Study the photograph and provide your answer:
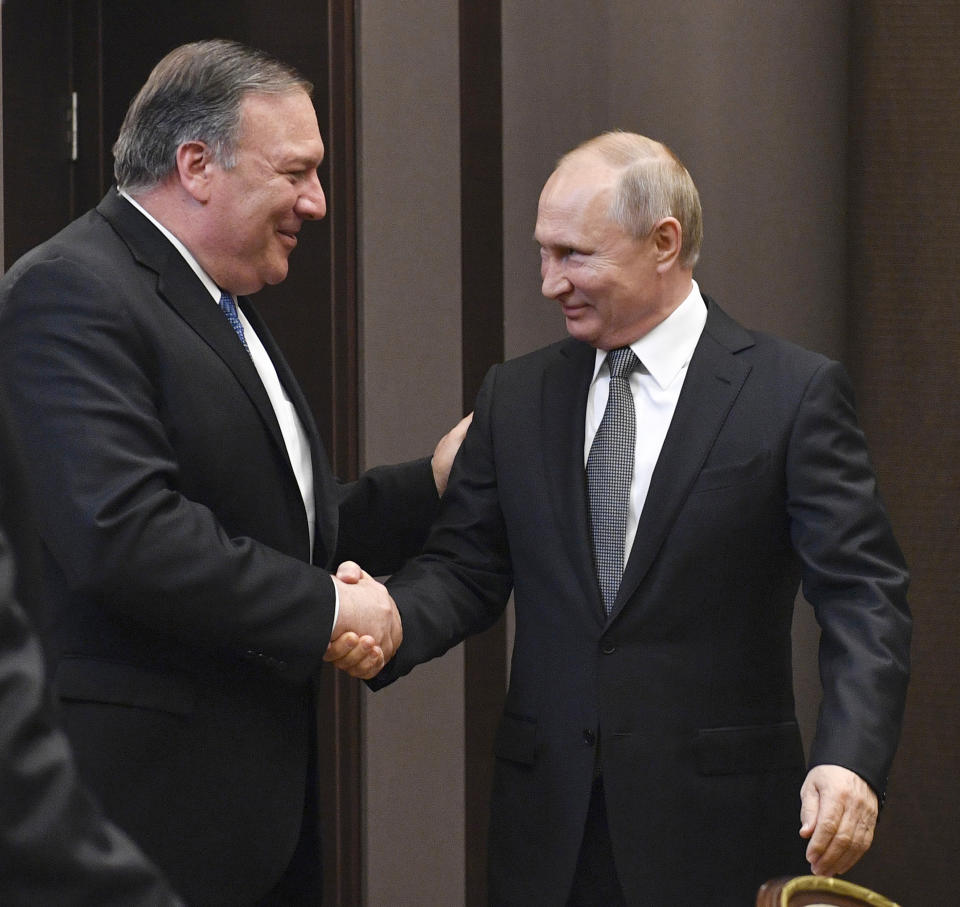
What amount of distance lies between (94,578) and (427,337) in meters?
1.75

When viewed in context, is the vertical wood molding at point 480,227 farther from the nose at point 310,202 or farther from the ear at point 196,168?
the ear at point 196,168

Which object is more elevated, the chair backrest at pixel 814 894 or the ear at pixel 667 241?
the ear at pixel 667 241

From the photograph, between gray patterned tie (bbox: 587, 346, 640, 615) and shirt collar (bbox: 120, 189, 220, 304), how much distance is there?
66cm

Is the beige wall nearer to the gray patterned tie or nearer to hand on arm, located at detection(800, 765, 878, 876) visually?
the gray patterned tie

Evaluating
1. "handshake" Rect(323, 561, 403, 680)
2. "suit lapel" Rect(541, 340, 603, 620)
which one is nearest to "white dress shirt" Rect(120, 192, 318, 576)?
"handshake" Rect(323, 561, 403, 680)

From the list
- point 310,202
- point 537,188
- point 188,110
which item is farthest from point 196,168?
point 537,188

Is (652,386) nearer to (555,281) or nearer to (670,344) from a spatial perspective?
(670,344)

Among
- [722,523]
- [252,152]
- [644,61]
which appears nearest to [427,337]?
[644,61]

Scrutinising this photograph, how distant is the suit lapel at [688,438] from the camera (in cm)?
229

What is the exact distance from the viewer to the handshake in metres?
2.33

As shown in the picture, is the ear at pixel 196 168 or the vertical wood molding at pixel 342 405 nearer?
the ear at pixel 196 168

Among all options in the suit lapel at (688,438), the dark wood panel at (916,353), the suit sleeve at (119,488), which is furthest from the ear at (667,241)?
the dark wood panel at (916,353)

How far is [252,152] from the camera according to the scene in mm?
2447

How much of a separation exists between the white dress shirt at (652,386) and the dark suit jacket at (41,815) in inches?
58.4
